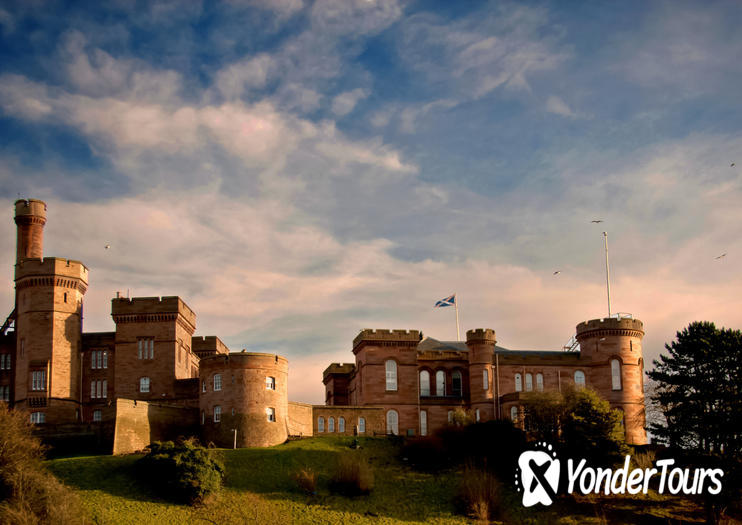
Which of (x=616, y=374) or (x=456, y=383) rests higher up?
(x=616, y=374)

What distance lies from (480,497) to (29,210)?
4440 centimetres

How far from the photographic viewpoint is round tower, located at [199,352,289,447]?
61.8 metres

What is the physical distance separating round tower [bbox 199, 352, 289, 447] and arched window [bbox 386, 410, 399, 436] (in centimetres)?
1119

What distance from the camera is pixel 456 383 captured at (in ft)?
253

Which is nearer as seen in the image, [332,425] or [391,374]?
[332,425]

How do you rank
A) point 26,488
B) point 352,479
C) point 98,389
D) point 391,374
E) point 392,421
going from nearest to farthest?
1. point 26,488
2. point 352,479
3. point 98,389
4. point 392,421
5. point 391,374

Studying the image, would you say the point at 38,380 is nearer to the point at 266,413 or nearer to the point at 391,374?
the point at 266,413

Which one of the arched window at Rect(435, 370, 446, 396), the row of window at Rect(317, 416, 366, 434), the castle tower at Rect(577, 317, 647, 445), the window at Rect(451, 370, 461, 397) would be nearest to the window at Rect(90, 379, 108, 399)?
the row of window at Rect(317, 416, 366, 434)

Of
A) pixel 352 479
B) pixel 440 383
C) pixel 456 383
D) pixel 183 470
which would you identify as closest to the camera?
pixel 183 470

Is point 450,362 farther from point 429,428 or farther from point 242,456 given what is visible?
point 242,456

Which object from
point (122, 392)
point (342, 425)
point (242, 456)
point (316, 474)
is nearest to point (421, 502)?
point (316, 474)

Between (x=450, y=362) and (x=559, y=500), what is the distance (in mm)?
23655

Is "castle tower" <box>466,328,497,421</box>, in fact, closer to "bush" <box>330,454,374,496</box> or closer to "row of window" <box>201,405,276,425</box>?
"row of window" <box>201,405,276,425</box>

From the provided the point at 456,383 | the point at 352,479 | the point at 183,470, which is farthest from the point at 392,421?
the point at 183,470
